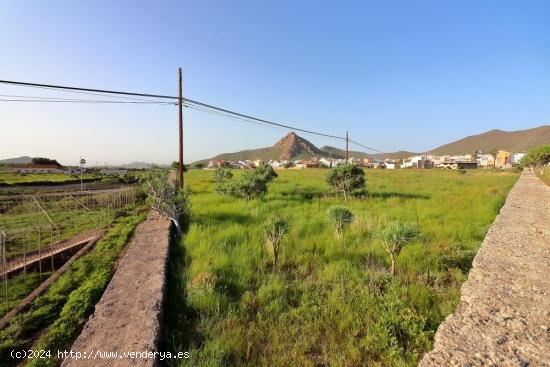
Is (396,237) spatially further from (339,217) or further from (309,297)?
(339,217)

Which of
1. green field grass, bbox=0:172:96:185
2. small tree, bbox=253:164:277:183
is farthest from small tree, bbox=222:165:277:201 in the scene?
green field grass, bbox=0:172:96:185

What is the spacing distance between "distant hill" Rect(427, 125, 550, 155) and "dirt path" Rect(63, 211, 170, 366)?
610 ft

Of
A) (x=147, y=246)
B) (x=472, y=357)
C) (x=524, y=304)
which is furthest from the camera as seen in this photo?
(x=147, y=246)

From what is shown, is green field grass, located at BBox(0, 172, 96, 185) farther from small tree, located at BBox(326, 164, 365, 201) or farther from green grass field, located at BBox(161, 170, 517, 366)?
green grass field, located at BBox(161, 170, 517, 366)

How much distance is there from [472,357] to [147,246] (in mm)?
6488

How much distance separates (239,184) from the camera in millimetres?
15172

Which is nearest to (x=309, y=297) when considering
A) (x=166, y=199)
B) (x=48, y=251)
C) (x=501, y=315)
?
(x=501, y=315)

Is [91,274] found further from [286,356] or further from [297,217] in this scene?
[297,217]

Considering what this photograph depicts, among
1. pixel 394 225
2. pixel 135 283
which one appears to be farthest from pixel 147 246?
pixel 394 225

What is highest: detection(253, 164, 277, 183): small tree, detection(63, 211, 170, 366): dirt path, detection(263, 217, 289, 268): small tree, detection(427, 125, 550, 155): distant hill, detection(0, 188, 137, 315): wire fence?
detection(427, 125, 550, 155): distant hill

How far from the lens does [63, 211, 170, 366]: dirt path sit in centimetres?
297

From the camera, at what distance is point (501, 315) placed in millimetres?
3428

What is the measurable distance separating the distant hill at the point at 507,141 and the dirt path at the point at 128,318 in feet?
610

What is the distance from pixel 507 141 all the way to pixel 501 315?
21653 cm
